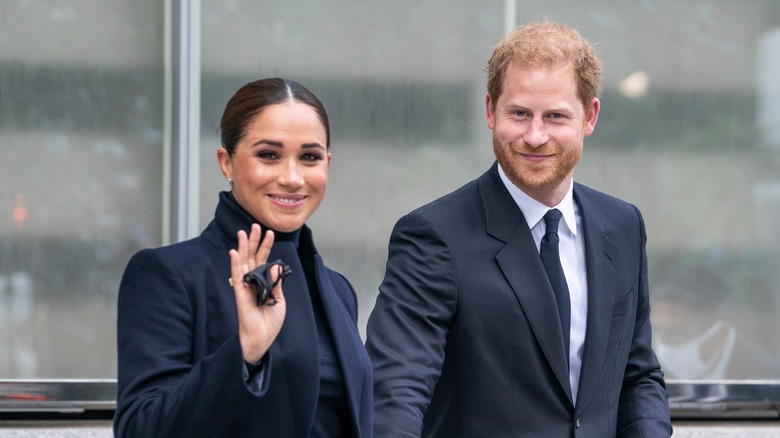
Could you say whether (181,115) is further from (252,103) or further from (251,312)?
(251,312)

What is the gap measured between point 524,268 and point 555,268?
0.11 metres

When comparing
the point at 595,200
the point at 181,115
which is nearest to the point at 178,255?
the point at 595,200

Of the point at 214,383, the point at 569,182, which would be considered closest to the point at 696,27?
the point at 569,182

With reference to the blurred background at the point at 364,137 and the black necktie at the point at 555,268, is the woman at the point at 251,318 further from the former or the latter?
the blurred background at the point at 364,137

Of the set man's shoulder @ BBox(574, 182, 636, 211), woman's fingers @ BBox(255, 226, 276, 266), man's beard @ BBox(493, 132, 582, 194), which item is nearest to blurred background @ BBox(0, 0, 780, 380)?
man's shoulder @ BBox(574, 182, 636, 211)

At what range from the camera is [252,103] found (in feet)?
9.73

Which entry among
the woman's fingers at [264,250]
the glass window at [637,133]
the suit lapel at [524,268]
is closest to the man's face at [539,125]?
the suit lapel at [524,268]

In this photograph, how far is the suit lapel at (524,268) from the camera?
11.7 feet

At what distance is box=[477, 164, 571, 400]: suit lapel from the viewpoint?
11.7 ft

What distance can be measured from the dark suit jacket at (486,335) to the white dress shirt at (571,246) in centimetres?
4

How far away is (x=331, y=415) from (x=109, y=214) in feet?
10.5

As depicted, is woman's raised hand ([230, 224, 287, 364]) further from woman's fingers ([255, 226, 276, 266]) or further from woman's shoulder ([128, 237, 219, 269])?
woman's shoulder ([128, 237, 219, 269])

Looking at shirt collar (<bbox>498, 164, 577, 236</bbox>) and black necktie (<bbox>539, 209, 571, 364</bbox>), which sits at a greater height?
shirt collar (<bbox>498, 164, 577, 236</bbox>)

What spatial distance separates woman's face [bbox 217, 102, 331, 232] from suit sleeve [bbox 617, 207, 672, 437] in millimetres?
1384
